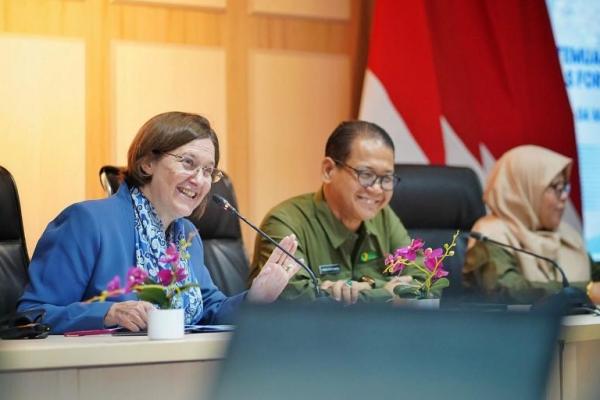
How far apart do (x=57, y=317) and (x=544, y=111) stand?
114 inches

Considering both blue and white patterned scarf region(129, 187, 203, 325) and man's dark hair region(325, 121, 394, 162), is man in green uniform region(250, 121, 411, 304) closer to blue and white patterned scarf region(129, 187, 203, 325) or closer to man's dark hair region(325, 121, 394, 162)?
man's dark hair region(325, 121, 394, 162)

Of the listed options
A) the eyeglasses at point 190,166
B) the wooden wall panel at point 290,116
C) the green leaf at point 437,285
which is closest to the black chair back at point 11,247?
the eyeglasses at point 190,166

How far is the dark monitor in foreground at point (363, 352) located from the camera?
2.76 feet

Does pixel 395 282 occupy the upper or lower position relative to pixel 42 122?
lower

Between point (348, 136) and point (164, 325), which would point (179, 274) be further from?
point (348, 136)

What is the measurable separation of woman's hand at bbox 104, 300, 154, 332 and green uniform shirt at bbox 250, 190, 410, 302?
3.13 ft

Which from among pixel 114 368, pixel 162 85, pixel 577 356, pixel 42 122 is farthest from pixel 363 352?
pixel 162 85

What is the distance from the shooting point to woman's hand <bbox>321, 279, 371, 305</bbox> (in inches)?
109

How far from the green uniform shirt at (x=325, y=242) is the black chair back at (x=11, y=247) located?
72 centimetres

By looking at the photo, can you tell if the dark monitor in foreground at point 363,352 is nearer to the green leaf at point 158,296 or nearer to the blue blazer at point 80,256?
the green leaf at point 158,296

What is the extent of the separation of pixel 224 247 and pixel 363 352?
8.26 ft

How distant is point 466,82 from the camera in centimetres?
450

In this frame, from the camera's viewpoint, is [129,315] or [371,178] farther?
[371,178]

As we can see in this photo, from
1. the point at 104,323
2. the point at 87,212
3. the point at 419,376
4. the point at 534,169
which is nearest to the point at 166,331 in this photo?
the point at 104,323
